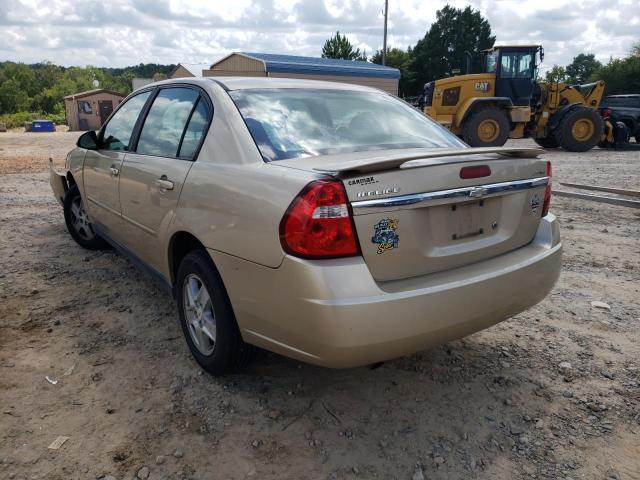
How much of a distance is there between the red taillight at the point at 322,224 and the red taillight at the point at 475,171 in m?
0.62

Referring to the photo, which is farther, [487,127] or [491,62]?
[491,62]

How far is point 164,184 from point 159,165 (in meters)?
0.21

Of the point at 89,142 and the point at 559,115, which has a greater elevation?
the point at 89,142

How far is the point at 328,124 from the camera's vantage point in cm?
289

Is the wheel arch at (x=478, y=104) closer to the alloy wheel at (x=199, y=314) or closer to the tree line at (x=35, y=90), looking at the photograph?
the alloy wheel at (x=199, y=314)

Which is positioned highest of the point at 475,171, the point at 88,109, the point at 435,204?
the point at 88,109

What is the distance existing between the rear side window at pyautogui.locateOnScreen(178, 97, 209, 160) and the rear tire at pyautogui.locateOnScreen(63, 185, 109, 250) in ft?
8.21

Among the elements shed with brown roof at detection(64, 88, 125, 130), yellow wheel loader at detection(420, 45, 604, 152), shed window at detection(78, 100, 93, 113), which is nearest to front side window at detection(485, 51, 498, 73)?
yellow wheel loader at detection(420, 45, 604, 152)

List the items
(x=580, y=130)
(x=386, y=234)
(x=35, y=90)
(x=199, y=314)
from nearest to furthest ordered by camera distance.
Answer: (x=386, y=234) → (x=199, y=314) → (x=580, y=130) → (x=35, y=90)

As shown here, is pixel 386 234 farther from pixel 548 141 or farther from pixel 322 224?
pixel 548 141

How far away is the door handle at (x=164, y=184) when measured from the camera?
9.50 feet

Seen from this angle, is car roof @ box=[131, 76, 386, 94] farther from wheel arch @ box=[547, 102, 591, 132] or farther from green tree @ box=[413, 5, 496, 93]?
green tree @ box=[413, 5, 496, 93]

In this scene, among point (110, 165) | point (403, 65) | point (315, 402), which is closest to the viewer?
point (315, 402)

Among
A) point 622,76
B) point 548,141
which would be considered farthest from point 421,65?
point 548,141
